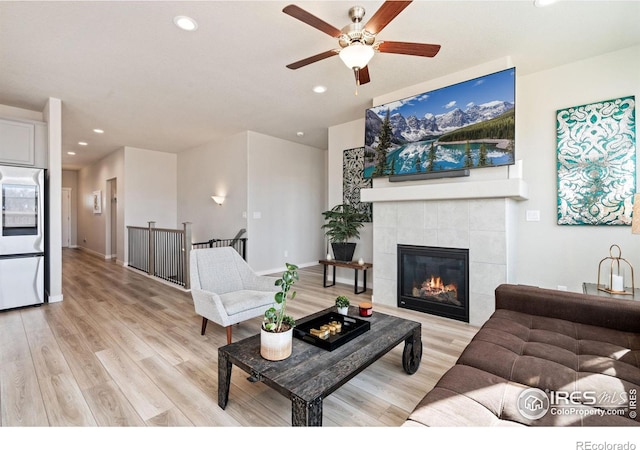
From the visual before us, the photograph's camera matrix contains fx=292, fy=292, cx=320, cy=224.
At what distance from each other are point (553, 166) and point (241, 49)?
363cm

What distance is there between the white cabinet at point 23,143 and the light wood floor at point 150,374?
2.01 metres

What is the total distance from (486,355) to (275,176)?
5.32m

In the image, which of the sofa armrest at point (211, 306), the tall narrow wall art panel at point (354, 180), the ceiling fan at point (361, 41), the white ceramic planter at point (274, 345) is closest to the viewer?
the white ceramic planter at point (274, 345)

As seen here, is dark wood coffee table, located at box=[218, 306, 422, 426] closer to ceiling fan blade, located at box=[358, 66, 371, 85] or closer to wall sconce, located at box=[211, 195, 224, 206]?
ceiling fan blade, located at box=[358, 66, 371, 85]

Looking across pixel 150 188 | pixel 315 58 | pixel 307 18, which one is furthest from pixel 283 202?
pixel 307 18

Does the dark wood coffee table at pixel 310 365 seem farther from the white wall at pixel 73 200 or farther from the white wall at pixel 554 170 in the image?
the white wall at pixel 73 200

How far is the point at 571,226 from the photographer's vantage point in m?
3.21

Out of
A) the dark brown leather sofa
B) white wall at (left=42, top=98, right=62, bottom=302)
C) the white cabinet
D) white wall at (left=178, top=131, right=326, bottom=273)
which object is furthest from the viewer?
white wall at (left=178, top=131, right=326, bottom=273)

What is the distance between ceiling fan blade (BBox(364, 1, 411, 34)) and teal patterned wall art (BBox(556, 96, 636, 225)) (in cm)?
256

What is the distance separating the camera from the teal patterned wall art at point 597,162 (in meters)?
2.91

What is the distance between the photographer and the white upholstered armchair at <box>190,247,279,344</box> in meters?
2.59

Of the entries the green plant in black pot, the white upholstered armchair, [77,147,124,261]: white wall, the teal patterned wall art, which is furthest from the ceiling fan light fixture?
[77,147,124,261]: white wall

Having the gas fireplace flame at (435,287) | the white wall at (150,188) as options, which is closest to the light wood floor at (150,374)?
the gas fireplace flame at (435,287)

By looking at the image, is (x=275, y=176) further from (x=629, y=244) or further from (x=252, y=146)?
(x=629, y=244)
